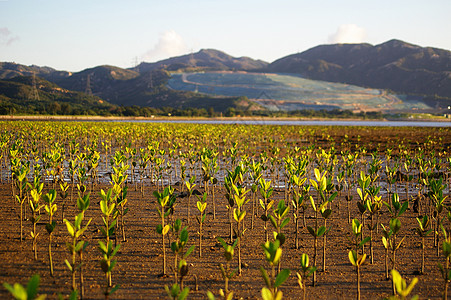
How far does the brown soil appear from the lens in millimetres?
6156

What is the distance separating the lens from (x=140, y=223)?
Result: 32.7ft

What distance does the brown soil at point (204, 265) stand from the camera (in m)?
6.16

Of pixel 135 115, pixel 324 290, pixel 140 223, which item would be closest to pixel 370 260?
pixel 324 290

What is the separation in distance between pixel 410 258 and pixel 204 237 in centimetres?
428

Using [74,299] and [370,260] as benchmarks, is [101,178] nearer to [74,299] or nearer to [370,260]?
[370,260]

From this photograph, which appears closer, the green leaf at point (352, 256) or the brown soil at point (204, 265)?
the green leaf at point (352, 256)

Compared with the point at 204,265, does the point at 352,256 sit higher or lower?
higher

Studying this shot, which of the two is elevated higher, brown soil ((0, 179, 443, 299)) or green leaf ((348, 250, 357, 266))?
green leaf ((348, 250, 357, 266))

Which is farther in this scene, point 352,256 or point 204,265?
point 204,265

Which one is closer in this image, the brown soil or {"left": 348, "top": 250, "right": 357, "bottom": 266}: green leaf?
{"left": 348, "top": 250, "right": 357, "bottom": 266}: green leaf

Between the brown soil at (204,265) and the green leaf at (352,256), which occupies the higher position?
the green leaf at (352,256)

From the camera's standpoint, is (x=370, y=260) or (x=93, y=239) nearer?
(x=370, y=260)

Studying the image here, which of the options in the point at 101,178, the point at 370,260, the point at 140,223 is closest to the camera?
the point at 370,260

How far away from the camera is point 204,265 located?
7.17 m
